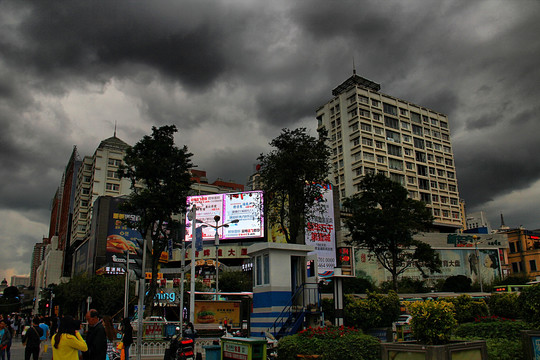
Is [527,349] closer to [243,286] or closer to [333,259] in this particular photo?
[243,286]

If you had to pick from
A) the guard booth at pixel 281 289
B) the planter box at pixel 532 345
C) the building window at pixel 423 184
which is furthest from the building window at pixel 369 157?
the planter box at pixel 532 345

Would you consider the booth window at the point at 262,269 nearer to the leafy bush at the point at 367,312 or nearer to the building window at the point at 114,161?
the leafy bush at the point at 367,312

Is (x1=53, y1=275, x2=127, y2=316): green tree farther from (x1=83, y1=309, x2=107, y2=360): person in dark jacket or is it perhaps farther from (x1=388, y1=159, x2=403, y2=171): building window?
(x1=388, y1=159, x2=403, y2=171): building window

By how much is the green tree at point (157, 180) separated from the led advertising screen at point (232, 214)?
3198 cm

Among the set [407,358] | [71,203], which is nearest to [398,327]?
[407,358]

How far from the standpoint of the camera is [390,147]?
Answer: 84.1 m

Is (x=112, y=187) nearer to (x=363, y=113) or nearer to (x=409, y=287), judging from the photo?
(x=363, y=113)

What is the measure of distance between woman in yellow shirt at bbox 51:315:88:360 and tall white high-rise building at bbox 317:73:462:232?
74060 mm

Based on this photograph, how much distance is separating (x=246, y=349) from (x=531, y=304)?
6292 millimetres

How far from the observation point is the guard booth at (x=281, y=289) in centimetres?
1531

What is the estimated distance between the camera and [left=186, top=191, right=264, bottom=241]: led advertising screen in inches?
2433

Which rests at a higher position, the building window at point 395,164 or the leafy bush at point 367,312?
the building window at point 395,164

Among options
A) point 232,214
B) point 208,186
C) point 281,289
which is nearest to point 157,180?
point 281,289

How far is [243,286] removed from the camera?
56844mm
